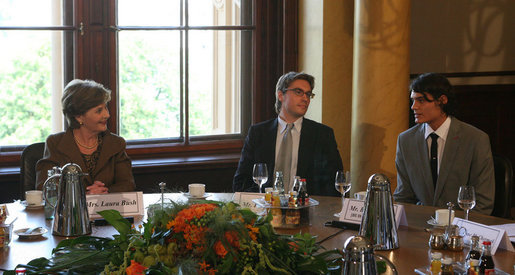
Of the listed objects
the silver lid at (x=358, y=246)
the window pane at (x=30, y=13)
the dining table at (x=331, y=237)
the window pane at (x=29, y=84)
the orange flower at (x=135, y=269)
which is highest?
the window pane at (x=30, y=13)

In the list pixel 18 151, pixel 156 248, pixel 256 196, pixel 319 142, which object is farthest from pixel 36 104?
pixel 156 248

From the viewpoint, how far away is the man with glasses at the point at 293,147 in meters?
3.90

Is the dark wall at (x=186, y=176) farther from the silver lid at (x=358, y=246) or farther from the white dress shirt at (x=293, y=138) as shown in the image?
the silver lid at (x=358, y=246)

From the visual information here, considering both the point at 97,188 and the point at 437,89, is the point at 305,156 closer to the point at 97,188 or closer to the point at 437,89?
the point at 437,89

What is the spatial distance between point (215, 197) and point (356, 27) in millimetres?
1880

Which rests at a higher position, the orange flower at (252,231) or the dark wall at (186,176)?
the orange flower at (252,231)

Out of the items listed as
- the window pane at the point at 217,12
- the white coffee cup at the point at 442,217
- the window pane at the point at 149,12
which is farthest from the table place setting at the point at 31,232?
the window pane at the point at 217,12

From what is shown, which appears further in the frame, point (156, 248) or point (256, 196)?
point (256, 196)

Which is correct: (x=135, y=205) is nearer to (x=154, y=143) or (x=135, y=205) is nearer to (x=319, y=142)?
(x=319, y=142)

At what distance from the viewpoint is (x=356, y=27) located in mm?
4605

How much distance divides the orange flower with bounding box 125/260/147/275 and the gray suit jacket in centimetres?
210

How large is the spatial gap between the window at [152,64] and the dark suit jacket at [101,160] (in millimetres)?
1127

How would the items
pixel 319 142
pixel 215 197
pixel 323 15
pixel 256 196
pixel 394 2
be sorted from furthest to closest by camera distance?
Answer: pixel 323 15 → pixel 394 2 → pixel 319 142 → pixel 215 197 → pixel 256 196

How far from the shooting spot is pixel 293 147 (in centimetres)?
403
